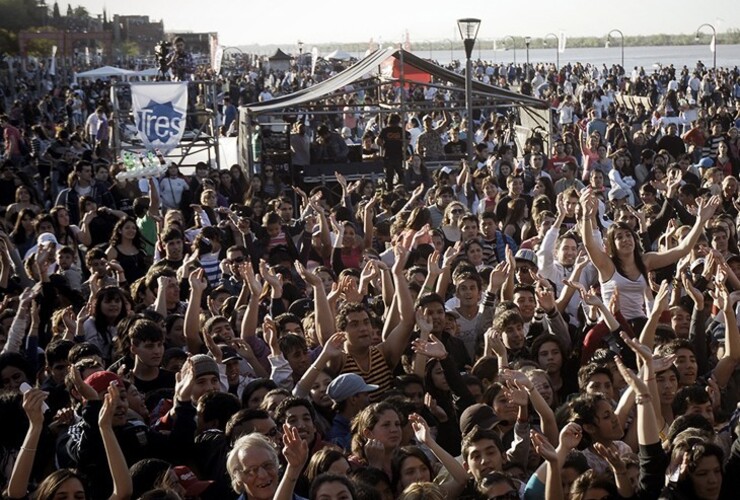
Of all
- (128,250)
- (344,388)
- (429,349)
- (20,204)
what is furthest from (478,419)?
(20,204)

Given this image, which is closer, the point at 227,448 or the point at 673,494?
the point at 673,494

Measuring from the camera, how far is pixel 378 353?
23.1 ft

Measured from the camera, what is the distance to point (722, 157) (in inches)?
602

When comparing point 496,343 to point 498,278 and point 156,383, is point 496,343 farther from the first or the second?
point 156,383

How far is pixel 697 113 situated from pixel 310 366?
18747 millimetres

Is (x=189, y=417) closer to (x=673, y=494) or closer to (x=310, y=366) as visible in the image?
(x=310, y=366)

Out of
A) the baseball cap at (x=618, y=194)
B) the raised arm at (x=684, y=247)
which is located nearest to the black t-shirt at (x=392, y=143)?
the baseball cap at (x=618, y=194)

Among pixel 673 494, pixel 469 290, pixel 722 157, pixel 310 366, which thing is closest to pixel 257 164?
pixel 722 157

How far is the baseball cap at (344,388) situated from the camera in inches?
247

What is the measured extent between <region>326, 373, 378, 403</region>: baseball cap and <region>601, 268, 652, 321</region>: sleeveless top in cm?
206

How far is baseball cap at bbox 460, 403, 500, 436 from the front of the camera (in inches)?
230

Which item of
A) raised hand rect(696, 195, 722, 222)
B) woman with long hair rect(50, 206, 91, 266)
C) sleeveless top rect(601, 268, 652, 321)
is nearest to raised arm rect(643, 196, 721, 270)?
raised hand rect(696, 195, 722, 222)

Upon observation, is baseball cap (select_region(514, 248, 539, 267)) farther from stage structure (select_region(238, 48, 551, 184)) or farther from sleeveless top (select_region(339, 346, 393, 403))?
stage structure (select_region(238, 48, 551, 184))

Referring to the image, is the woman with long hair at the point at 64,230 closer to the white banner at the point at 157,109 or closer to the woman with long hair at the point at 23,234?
the woman with long hair at the point at 23,234
